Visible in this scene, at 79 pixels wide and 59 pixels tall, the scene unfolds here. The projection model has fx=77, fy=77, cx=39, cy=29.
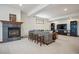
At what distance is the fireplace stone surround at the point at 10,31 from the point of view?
5.08 metres

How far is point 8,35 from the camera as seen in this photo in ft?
17.6

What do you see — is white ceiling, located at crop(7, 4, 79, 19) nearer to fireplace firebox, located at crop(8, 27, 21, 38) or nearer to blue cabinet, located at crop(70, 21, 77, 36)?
fireplace firebox, located at crop(8, 27, 21, 38)

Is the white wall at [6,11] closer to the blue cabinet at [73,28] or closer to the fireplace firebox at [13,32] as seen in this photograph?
the fireplace firebox at [13,32]

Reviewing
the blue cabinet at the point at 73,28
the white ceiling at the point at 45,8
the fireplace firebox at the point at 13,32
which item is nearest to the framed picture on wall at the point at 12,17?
the fireplace firebox at the point at 13,32

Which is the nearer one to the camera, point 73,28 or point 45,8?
point 45,8

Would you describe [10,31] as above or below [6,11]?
below

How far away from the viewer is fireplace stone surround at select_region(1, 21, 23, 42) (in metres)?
5.08

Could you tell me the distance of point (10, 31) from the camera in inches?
216

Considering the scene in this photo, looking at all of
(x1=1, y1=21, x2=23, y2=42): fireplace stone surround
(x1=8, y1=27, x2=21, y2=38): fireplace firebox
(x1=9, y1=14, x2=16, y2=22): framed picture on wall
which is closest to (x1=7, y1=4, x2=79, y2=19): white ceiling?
(x1=9, y1=14, x2=16, y2=22): framed picture on wall

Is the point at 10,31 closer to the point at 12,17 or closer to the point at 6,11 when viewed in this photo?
the point at 12,17

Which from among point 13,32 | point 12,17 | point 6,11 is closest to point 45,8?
point 12,17
